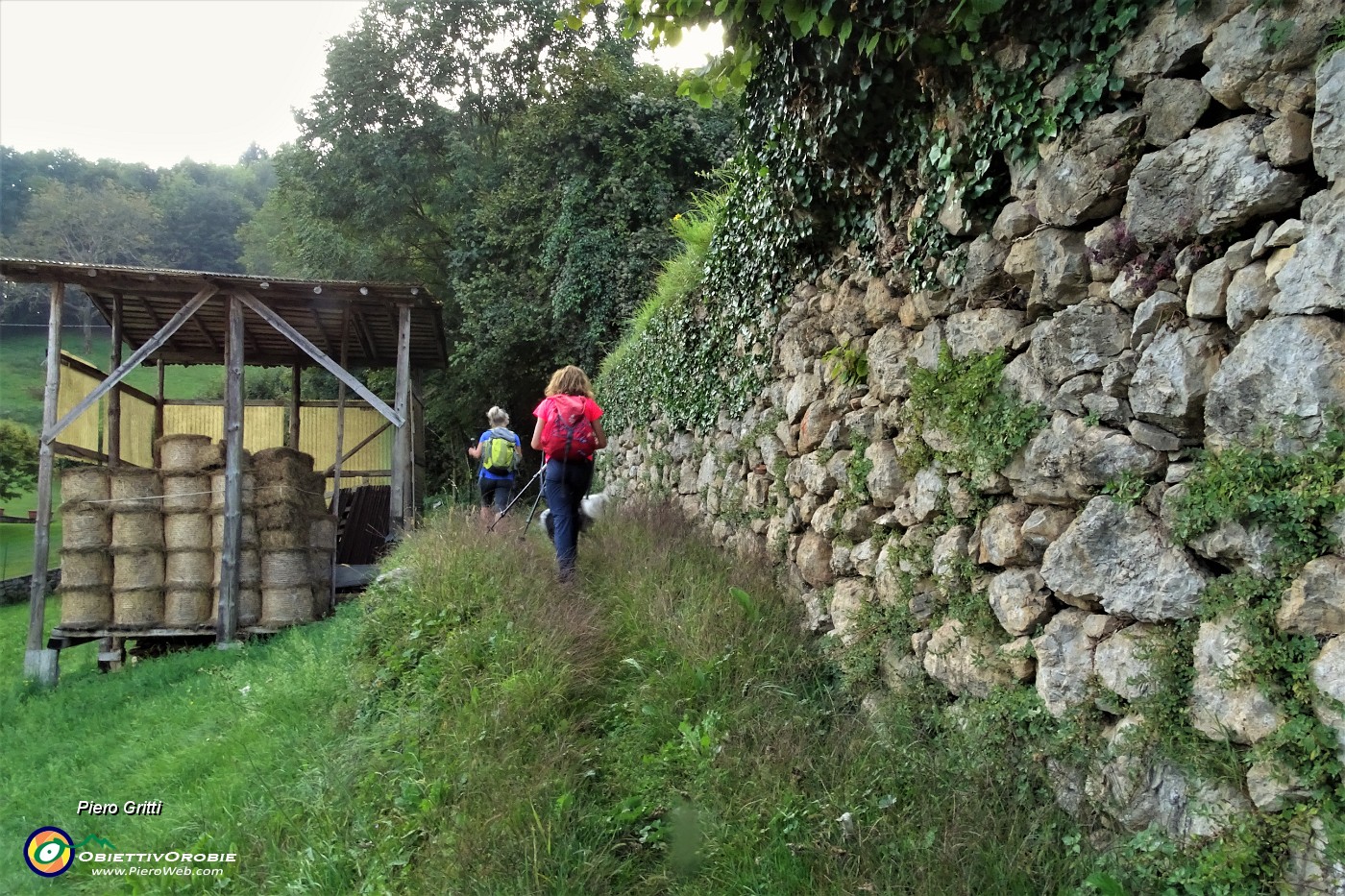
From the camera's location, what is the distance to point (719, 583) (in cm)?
464

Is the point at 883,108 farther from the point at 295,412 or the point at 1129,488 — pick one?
the point at 295,412

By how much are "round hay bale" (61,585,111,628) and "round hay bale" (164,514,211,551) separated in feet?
3.05

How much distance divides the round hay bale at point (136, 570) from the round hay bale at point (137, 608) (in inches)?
2.2

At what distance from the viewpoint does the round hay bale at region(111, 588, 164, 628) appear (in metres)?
8.73

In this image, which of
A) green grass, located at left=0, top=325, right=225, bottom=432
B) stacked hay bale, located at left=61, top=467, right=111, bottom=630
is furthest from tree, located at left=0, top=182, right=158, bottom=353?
stacked hay bale, located at left=61, top=467, right=111, bottom=630

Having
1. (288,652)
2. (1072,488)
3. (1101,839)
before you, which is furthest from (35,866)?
(1072,488)

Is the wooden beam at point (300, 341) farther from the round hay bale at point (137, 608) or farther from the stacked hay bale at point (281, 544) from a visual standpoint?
the round hay bale at point (137, 608)

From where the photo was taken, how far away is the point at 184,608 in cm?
882

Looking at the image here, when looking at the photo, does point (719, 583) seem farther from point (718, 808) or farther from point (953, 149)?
point (953, 149)

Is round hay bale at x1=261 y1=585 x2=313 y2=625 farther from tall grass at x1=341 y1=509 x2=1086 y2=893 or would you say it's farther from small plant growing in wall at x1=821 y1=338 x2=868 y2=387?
small plant growing in wall at x1=821 y1=338 x2=868 y2=387

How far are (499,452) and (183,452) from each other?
3710mm

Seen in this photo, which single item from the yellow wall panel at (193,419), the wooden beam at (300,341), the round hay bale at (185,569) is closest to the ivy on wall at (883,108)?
the wooden beam at (300,341)

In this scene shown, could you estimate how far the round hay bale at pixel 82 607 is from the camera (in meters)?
8.66

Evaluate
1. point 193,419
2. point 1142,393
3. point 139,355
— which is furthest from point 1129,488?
point 193,419
